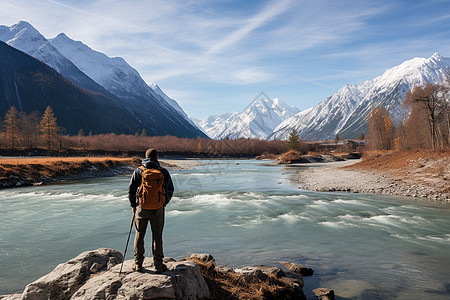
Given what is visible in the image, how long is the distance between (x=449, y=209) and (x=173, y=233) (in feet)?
59.9

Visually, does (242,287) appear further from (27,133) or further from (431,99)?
(27,133)

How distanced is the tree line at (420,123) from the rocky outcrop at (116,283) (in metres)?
46.1

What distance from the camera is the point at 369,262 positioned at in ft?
33.9

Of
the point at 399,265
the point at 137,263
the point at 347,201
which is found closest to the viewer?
the point at 137,263

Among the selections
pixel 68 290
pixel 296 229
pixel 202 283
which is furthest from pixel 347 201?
pixel 68 290

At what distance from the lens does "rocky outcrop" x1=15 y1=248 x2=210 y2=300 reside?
5637 mm

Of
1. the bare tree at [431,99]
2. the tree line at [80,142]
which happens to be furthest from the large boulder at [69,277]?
the tree line at [80,142]

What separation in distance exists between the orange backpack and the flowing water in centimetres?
496

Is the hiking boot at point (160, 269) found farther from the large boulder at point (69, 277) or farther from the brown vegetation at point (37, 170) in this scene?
the brown vegetation at point (37, 170)

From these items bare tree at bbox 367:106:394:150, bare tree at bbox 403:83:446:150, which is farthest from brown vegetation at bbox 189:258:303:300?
bare tree at bbox 367:106:394:150

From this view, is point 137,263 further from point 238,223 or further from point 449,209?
point 449,209

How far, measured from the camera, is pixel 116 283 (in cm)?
590

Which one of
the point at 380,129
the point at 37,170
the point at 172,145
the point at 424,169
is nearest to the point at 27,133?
the point at 37,170

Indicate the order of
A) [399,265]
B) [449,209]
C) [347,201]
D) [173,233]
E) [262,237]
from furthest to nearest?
[347,201] → [449,209] → [173,233] → [262,237] → [399,265]
